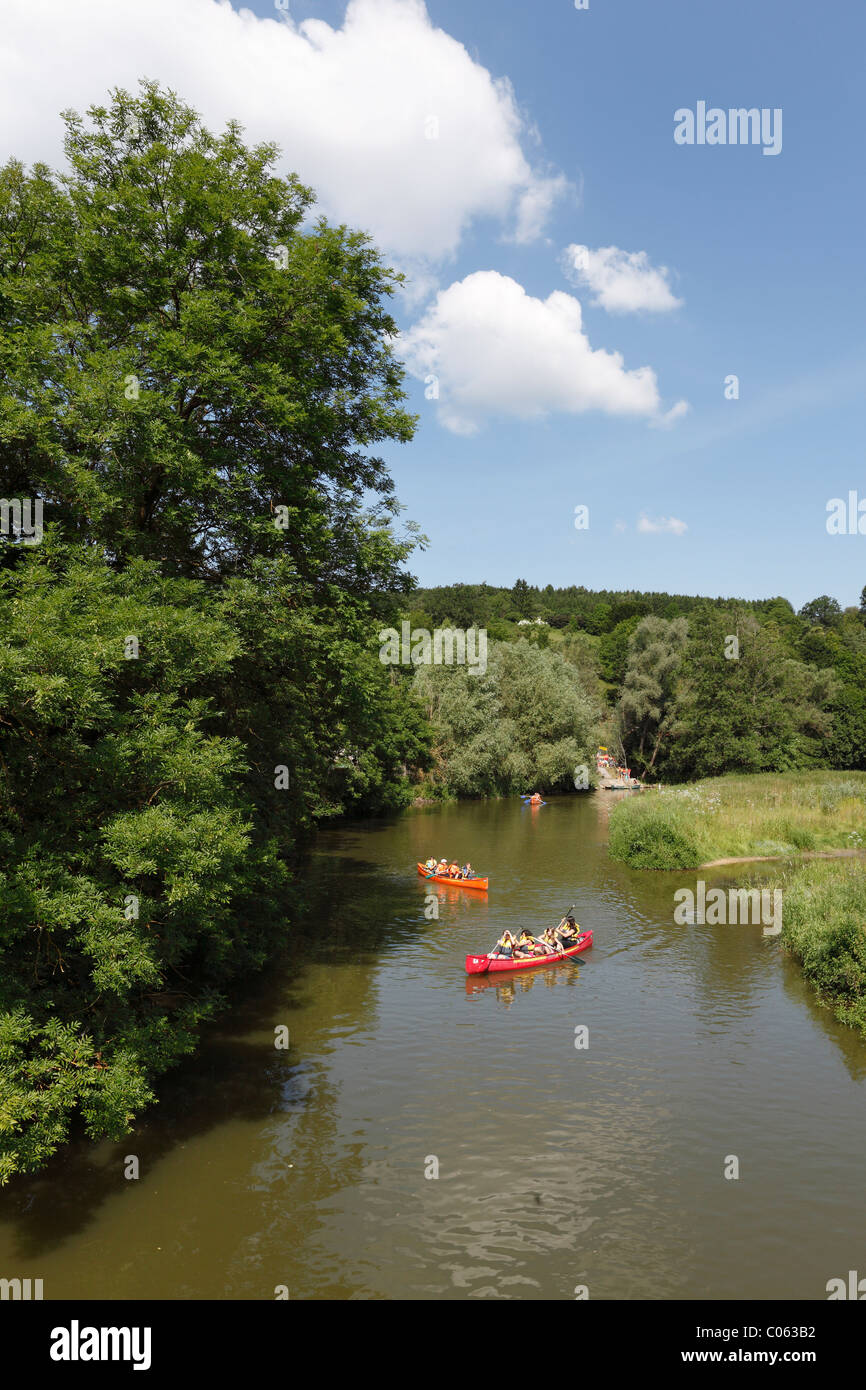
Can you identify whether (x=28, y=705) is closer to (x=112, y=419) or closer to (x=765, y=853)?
(x=112, y=419)

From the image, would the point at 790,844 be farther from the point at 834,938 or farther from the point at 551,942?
the point at 551,942

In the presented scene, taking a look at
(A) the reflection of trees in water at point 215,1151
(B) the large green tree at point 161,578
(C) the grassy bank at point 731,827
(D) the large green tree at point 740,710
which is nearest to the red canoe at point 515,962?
(A) the reflection of trees in water at point 215,1151

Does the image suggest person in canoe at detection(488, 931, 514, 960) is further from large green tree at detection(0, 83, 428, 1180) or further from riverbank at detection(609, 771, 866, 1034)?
riverbank at detection(609, 771, 866, 1034)

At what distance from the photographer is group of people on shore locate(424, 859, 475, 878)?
105ft

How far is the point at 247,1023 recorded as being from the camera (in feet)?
60.3

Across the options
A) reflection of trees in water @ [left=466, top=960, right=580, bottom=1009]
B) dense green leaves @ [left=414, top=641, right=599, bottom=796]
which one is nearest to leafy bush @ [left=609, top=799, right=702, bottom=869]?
reflection of trees in water @ [left=466, top=960, right=580, bottom=1009]

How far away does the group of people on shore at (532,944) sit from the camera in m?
22.5

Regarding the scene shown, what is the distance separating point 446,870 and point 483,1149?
19699 millimetres

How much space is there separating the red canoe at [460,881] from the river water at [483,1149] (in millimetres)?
7287

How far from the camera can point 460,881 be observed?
1244 inches

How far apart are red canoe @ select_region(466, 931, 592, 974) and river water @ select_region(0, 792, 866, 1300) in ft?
0.95

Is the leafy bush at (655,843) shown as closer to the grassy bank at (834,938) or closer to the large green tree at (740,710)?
the grassy bank at (834,938)
